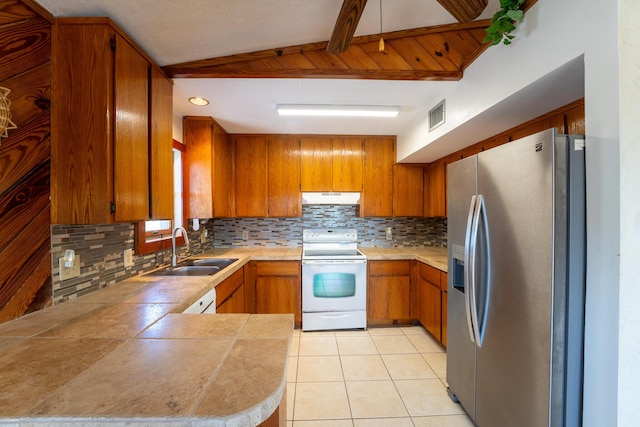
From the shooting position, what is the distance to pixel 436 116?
2.15m

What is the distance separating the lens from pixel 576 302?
1.04 m

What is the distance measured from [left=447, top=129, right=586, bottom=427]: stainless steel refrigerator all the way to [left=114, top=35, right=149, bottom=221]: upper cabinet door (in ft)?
5.79

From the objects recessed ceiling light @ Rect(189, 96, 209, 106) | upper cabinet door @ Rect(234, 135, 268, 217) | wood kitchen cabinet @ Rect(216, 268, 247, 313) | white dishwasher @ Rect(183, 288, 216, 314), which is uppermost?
recessed ceiling light @ Rect(189, 96, 209, 106)

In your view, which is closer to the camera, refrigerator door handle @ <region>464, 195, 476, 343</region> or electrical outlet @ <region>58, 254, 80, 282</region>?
electrical outlet @ <region>58, 254, 80, 282</region>

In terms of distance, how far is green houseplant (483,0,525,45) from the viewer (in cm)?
124

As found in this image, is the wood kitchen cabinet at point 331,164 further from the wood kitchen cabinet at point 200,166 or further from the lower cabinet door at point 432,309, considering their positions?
the lower cabinet door at point 432,309

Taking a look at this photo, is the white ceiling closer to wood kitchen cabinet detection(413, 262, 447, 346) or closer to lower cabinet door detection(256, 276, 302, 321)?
wood kitchen cabinet detection(413, 262, 447, 346)

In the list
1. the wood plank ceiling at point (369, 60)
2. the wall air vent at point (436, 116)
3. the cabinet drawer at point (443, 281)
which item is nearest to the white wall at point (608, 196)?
the wood plank ceiling at point (369, 60)

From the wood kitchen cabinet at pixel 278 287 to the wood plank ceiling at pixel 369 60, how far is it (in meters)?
1.89

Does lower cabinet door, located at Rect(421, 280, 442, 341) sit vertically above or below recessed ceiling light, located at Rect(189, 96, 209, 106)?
below

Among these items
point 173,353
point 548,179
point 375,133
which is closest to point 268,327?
point 173,353

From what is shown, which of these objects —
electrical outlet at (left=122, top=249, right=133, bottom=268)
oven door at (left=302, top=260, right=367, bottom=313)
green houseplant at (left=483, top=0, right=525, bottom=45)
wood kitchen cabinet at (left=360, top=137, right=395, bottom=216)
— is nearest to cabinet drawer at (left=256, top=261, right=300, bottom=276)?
oven door at (left=302, top=260, right=367, bottom=313)

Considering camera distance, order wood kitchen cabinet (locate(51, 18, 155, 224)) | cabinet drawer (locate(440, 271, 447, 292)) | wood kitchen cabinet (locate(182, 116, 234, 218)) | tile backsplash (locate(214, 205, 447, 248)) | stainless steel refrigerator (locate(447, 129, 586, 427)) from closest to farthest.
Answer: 1. stainless steel refrigerator (locate(447, 129, 586, 427))
2. wood kitchen cabinet (locate(51, 18, 155, 224))
3. cabinet drawer (locate(440, 271, 447, 292))
4. wood kitchen cabinet (locate(182, 116, 234, 218))
5. tile backsplash (locate(214, 205, 447, 248))

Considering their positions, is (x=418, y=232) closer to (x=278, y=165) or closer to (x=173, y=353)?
(x=278, y=165)
